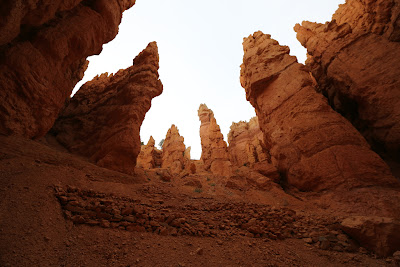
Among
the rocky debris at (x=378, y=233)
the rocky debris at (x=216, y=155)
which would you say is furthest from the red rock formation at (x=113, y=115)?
the rocky debris at (x=216, y=155)

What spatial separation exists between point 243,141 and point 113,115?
3283cm

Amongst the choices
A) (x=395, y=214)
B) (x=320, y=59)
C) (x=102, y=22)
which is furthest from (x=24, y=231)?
(x=320, y=59)

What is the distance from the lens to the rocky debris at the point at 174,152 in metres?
29.5

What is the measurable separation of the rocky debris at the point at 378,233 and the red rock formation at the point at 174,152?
23.6 m

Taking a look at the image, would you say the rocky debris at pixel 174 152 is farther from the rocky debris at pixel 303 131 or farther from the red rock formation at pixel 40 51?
the red rock formation at pixel 40 51

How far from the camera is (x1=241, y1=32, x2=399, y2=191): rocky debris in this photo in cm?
907

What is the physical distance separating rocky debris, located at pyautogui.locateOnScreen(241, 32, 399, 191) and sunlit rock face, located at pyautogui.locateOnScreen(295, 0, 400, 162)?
1.76 m

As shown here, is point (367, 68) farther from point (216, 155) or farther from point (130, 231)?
point (216, 155)

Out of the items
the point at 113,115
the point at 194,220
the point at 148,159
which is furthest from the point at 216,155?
the point at 194,220

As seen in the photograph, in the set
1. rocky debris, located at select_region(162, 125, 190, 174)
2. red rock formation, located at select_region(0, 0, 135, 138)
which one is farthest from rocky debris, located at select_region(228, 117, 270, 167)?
red rock formation, located at select_region(0, 0, 135, 138)

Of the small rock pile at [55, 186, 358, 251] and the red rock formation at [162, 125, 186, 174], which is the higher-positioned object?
the red rock formation at [162, 125, 186, 174]

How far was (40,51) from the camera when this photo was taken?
7832 mm

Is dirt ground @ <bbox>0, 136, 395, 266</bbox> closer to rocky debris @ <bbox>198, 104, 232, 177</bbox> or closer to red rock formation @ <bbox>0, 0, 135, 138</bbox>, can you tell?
red rock formation @ <bbox>0, 0, 135, 138</bbox>

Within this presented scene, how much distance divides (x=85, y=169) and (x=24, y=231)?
5181 mm
